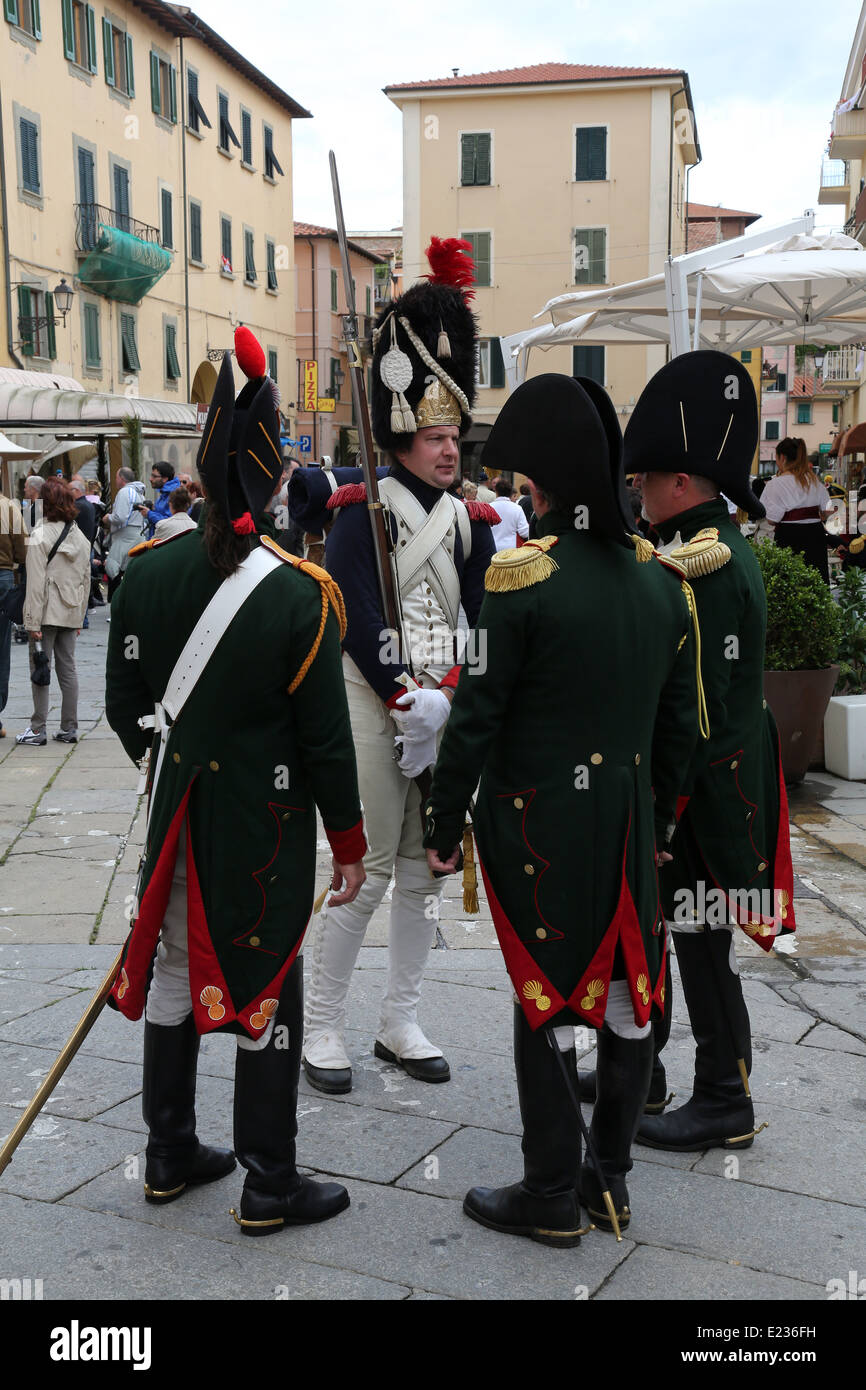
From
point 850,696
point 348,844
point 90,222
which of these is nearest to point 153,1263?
point 348,844

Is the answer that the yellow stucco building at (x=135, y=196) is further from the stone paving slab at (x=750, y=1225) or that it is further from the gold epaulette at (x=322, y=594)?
the stone paving slab at (x=750, y=1225)

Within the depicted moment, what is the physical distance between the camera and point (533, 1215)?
288cm

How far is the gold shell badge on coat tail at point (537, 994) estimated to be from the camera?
2799 mm

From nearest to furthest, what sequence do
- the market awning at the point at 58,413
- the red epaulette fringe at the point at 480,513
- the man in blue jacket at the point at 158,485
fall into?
the red epaulette fringe at the point at 480,513 → the man in blue jacket at the point at 158,485 → the market awning at the point at 58,413

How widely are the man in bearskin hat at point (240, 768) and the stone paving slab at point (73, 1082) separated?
70 cm

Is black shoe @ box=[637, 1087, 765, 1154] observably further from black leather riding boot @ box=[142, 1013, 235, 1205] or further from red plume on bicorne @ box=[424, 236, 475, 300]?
red plume on bicorne @ box=[424, 236, 475, 300]

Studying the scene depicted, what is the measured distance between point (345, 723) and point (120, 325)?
27.5 m

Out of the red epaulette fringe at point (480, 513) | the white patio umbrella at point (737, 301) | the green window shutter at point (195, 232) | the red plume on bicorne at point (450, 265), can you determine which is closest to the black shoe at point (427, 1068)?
the red epaulette fringe at point (480, 513)

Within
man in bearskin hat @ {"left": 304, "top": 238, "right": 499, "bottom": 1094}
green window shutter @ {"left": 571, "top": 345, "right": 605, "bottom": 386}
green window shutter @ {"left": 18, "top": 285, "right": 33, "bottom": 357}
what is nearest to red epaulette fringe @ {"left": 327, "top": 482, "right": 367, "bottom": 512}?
man in bearskin hat @ {"left": 304, "top": 238, "right": 499, "bottom": 1094}

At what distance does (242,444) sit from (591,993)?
1353 millimetres

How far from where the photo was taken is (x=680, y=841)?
11.1ft

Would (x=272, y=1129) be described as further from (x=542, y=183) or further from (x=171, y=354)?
(x=542, y=183)

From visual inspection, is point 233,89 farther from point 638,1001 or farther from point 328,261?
point 638,1001

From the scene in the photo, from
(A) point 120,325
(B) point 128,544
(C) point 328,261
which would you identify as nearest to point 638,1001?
(B) point 128,544
